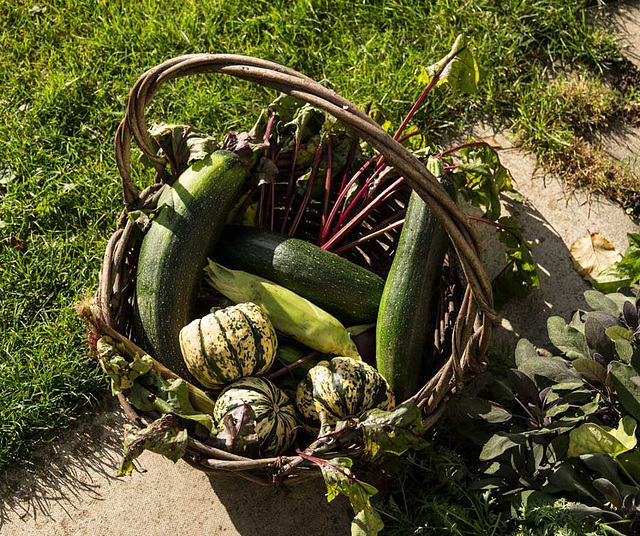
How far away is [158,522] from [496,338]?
1.52 meters

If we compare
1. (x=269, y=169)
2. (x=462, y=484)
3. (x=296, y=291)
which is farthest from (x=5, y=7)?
(x=462, y=484)

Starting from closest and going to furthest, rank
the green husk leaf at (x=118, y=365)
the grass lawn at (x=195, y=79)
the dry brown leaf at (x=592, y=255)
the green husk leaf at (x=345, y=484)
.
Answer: the green husk leaf at (x=345, y=484)
the green husk leaf at (x=118, y=365)
the dry brown leaf at (x=592, y=255)
the grass lawn at (x=195, y=79)

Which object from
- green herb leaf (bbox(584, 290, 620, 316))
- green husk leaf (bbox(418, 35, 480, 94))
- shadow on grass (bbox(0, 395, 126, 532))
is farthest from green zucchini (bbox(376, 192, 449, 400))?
shadow on grass (bbox(0, 395, 126, 532))

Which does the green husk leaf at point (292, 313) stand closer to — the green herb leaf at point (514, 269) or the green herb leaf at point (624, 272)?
the green herb leaf at point (514, 269)

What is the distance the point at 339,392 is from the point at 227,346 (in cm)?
39

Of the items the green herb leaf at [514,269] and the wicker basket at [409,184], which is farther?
the green herb leaf at [514,269]

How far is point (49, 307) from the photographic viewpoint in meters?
3.24

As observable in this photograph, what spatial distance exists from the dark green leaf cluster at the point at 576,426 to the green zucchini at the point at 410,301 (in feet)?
0.77

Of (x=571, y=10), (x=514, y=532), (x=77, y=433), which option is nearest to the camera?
(x=514, y=532)

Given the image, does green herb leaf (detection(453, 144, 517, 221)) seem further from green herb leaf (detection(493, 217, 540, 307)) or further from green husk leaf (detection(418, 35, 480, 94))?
green husk leaf (detection(418, 35, 480, 94))

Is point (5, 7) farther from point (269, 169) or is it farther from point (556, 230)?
point (556, 230)

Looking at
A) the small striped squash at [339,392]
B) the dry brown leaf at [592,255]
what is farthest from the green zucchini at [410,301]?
the dry brown leaf at [592,255]

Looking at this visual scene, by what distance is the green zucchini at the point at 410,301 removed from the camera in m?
2.58

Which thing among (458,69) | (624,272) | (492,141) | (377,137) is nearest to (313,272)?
(377,137)
